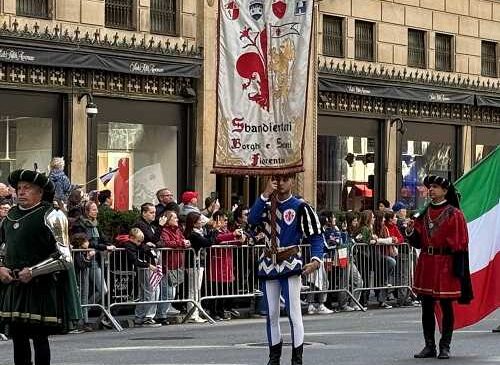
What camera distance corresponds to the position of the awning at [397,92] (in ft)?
102

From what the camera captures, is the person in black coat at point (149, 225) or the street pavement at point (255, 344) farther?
the person in black coat at point (149, 225)

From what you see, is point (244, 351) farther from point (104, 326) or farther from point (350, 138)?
point (350, 138)

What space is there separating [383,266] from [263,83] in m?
11.5

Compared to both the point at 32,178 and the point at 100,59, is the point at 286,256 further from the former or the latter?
the point at 100,59

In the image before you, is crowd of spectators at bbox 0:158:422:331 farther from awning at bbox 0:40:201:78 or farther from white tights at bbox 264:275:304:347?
white tights at bbox 264:275:304:347

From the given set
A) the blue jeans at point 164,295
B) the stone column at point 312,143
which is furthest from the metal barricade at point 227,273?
the stone column at point 312,143

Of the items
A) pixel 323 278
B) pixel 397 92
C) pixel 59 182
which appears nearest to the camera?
pixel 59 182

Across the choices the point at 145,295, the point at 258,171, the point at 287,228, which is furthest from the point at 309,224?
the point at 145,295

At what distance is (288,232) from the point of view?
1223 cm

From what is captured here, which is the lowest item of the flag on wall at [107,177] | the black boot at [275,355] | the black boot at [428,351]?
the black boot at [428,351]

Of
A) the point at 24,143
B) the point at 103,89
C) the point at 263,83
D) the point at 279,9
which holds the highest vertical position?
the point at 103,89

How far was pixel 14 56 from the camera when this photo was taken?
23891 mm

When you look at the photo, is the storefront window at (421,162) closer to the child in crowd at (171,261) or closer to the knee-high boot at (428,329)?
the child in crowd at (171,261)

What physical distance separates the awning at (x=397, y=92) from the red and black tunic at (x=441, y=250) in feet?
55.6
